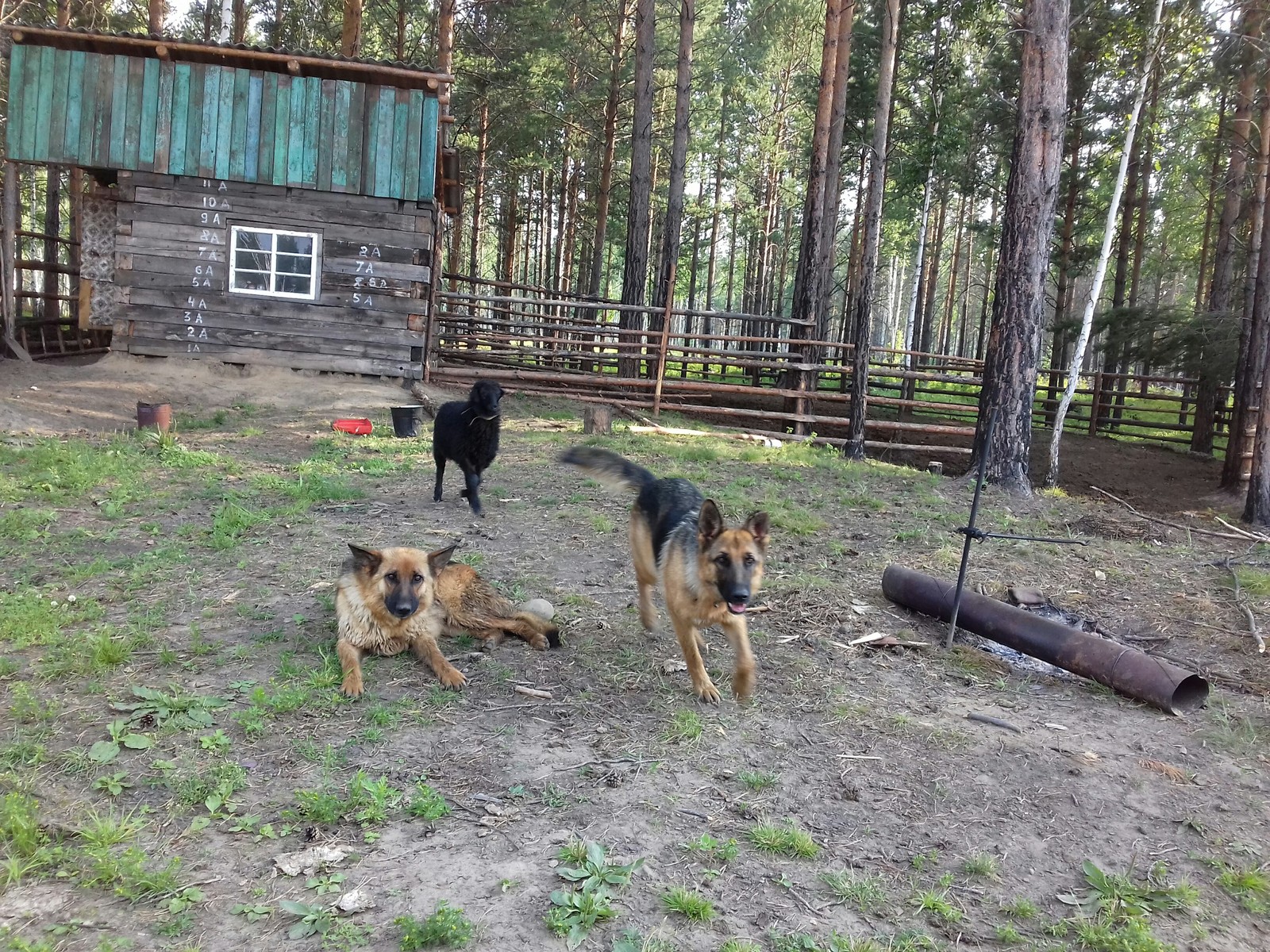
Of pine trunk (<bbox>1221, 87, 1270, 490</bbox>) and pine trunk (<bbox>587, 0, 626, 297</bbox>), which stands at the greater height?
pine trunk (<bbox>587, 0, 626, 297</bbox>)

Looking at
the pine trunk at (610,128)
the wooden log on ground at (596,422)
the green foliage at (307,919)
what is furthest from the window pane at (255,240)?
the green foliage at (307,919)

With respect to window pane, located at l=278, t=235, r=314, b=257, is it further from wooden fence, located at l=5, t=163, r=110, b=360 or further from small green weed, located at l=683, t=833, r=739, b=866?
small green weed, located at l=683, t=833, r=739, b=866

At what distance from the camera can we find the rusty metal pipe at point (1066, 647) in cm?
468

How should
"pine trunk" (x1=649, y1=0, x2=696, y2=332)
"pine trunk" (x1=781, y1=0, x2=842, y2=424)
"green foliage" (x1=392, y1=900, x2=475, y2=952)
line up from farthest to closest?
"pine trunk" (x1=649, y1=0, x2=696, y2=332) < "pine trunk" (x1=781, y1=0, x2=842, y2=424) < "green foliage" (x1=392, y1=900, x2=475, y2=952)

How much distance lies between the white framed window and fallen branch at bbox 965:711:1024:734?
50.1 ft

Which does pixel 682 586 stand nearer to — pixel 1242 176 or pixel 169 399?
pixel 169 399

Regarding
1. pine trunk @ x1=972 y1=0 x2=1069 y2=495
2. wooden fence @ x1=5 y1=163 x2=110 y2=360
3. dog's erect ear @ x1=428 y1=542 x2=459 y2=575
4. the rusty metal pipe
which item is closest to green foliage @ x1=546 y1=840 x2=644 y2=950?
dog's erect ear @ x1=428 y1=542 x2=459 y2=575

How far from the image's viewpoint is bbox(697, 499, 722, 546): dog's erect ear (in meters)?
4.32

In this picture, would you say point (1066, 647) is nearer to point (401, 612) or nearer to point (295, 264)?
point (401, 612)

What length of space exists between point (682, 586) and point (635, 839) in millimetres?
1544

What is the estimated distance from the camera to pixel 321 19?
24.7 meters

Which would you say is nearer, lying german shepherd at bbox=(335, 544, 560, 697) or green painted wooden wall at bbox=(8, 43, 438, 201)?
lying german shepherd at bbox=(335, 544, 560, 697)

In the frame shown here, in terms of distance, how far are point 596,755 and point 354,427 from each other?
9.39 m

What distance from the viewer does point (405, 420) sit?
11867 mm
